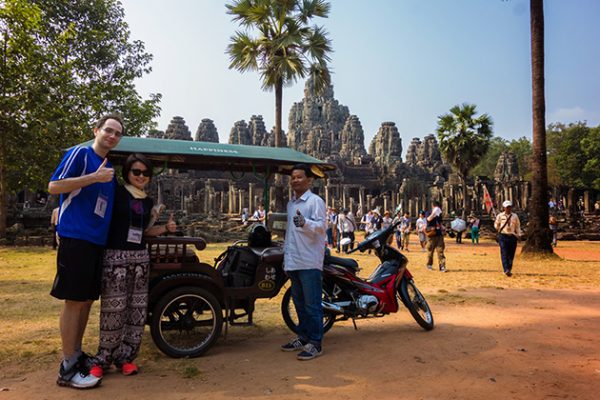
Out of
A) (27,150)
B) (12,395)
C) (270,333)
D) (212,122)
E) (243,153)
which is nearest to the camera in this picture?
(12,395)

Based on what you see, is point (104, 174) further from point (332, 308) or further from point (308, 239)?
point (332, 308)

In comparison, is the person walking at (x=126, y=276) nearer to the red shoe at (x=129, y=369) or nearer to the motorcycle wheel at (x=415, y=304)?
the red shoe at (x=129, y=369)

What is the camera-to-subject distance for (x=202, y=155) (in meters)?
5.15

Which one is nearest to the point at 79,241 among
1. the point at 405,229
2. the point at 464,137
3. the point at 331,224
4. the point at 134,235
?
the point at 134,235

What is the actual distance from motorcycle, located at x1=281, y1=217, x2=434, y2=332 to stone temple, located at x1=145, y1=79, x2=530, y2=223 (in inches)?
640

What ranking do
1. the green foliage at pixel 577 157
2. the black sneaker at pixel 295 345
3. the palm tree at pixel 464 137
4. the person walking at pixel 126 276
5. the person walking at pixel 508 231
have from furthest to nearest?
the green foliage at pixel 577 157
the palm tree at pixel 464 137
the person walking at pixel 508 231
the black sneaker at pixel 295 345
the person walking at pixel 126 276

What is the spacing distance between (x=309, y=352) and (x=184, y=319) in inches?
51.3

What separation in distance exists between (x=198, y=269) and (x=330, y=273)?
147cm

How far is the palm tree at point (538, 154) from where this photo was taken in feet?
41.6

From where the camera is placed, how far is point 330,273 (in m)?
4.80

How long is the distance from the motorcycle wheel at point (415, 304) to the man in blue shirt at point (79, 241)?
336 cm

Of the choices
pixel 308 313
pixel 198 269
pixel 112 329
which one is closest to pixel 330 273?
pixel 308 313

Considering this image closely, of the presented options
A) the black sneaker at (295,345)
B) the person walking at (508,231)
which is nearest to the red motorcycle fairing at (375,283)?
the black sneaker at (295,345)

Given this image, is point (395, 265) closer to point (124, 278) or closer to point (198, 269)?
point (198, 269)
